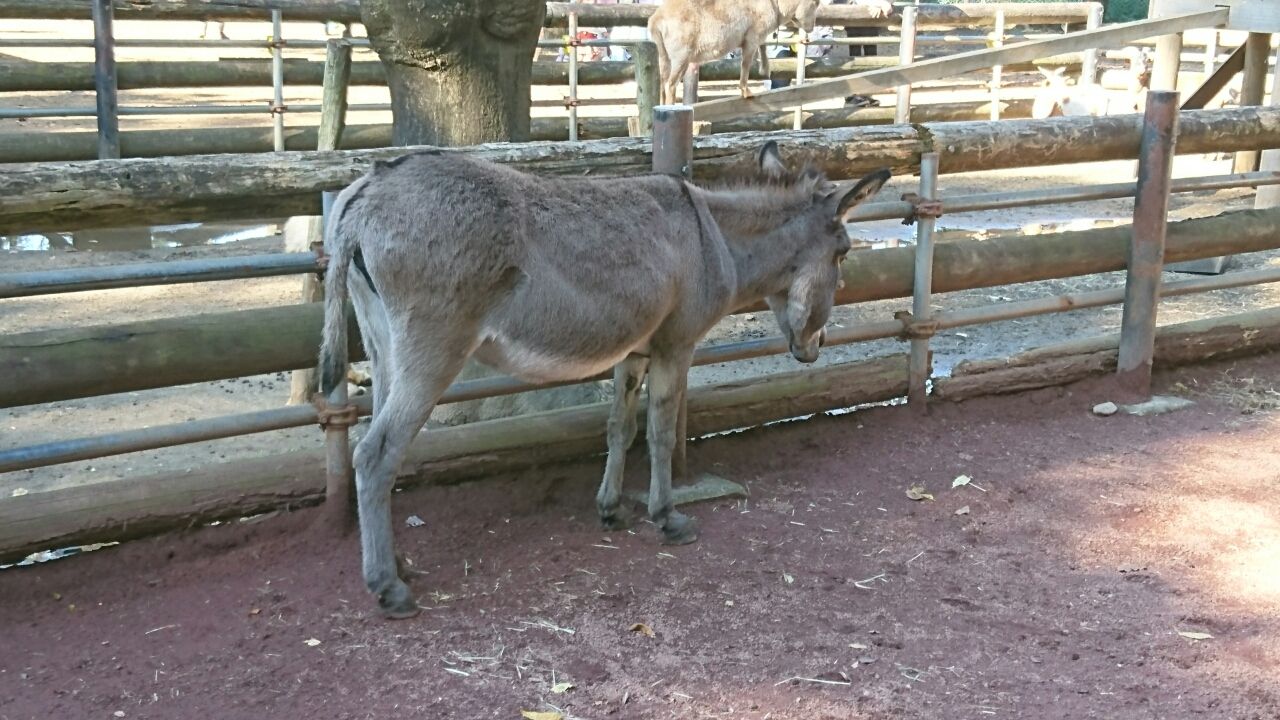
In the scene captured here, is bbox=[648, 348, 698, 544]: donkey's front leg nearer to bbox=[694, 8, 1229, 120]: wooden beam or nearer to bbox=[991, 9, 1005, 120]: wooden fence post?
bbox=[694, 8, 1229, 120]: wooden beam

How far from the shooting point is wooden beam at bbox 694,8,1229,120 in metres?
6.88

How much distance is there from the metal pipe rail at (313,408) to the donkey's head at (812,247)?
0.36 meters

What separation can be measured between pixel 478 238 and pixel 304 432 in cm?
300

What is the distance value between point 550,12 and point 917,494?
31.5 feet

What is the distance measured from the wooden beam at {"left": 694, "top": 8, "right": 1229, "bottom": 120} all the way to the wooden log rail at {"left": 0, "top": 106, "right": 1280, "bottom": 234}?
900 mm

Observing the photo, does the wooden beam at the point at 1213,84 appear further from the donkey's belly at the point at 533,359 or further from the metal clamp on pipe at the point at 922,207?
the donkey's belly at the point at 533,359

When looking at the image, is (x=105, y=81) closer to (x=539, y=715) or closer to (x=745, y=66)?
(x=745, y=66)

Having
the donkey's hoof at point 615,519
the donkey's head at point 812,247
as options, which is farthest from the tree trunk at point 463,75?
the donkey's head at point 812,247

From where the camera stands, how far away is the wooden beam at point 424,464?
436cm

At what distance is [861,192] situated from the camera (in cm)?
491

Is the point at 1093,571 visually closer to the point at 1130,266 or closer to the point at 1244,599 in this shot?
the point at 1244,599

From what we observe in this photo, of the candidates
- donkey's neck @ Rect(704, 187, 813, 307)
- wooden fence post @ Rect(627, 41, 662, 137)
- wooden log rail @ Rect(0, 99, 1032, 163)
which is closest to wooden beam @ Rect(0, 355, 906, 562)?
donkey's neck @ Rect(704, 187, 813, 307)

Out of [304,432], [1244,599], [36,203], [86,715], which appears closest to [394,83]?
[304,432]

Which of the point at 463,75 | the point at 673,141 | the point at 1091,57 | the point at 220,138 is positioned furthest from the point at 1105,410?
the point at 1091,57
